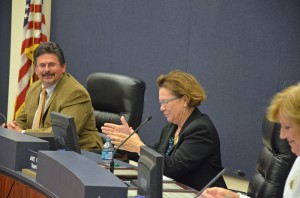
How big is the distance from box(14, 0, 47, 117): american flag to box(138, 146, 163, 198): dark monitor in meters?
4.46

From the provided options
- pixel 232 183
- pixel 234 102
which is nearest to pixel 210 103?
pixel 234 102

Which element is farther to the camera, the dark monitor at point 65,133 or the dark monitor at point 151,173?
the dark monitor at point 65,133

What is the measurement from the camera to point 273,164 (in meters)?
3.21

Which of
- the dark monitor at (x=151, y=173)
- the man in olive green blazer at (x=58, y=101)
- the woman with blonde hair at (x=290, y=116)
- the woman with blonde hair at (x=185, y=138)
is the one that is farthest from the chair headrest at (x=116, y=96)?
the woman with blonde hair at (x=290, y=116)

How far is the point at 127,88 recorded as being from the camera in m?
4.70

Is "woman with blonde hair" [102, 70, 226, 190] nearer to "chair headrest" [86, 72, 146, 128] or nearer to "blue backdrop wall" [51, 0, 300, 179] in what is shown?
"chair headrest" [86, 72, 146, 128]

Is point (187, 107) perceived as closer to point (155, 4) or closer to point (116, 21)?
point (155, 4)

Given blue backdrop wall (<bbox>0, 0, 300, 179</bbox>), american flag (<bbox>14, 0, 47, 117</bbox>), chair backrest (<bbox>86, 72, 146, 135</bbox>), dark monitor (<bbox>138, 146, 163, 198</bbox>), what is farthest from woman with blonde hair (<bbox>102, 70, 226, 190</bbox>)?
american flag (<bbox>14, 0, 47, 117</bbox>)

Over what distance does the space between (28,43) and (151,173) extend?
4.73 metres

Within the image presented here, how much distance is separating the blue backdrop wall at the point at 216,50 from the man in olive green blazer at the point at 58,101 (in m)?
1.43

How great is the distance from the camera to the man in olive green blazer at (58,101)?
4.47m

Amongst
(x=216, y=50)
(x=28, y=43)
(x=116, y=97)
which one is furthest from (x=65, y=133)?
(x=28, y=43)

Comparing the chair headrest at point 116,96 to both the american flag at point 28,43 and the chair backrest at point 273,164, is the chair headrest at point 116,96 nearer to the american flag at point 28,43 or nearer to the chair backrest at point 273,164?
the chair backrest at point 273,164

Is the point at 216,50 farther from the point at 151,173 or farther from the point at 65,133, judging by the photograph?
the point at 151,173
